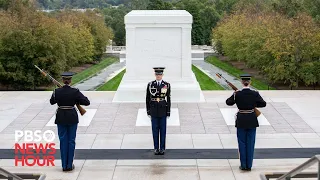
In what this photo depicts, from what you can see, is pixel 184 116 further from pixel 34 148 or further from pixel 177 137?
pixel 34 148

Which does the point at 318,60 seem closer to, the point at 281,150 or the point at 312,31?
the point at 312,31

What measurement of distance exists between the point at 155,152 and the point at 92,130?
201 cm

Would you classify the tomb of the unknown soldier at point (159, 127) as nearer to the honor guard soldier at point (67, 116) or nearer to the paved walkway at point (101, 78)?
the honor guard soldier at point (67, 116)

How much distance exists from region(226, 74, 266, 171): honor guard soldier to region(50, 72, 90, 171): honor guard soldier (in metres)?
2.13

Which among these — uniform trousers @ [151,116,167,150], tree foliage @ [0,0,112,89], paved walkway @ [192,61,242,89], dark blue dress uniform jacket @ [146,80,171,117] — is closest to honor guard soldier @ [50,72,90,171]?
dark blue dress uniform jacket @ [146,80,171,117]

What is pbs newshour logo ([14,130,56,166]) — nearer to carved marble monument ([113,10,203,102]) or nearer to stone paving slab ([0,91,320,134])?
stone paving slab ([0,91,320,134])

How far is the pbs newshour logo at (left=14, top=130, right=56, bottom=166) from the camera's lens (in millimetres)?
7621

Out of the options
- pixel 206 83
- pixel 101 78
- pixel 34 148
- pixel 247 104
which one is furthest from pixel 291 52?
pixel 34 148

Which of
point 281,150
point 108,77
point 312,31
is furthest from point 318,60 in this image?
point 281,150

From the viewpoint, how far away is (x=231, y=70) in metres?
32.0

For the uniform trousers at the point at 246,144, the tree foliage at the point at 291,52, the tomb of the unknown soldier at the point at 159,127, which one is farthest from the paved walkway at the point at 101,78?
the uniform trousers at the point at 246,144

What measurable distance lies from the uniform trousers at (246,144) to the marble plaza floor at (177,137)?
7.4 inches

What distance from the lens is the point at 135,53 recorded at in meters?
12.3

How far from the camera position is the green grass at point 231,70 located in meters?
24.6
